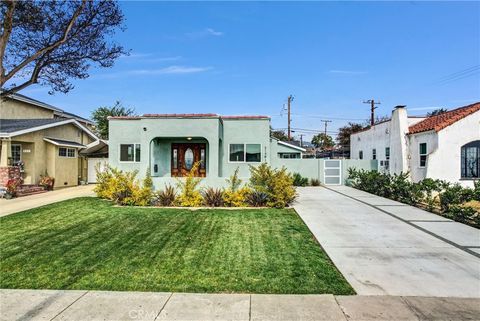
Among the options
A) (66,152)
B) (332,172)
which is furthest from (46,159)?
(332,172)

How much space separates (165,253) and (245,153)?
10321 mm

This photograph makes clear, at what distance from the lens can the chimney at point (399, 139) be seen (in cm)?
1847

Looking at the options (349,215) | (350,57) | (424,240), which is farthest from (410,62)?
(424,240)

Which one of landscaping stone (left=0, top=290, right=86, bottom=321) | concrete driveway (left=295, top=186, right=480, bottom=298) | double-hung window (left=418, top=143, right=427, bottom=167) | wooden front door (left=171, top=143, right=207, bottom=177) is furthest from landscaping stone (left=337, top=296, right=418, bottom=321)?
double-hung window (left=418, top=143, right=427, bottom=167)

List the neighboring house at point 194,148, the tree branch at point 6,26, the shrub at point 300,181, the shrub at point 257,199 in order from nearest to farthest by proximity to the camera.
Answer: the tree branch at point 6,26 < the shrub at point 257,199 < the neighboring house at point 194,148 < the shrub at point 300,181

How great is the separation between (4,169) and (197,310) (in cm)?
1666

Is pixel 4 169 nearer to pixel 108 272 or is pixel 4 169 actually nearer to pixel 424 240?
pixel 108 272

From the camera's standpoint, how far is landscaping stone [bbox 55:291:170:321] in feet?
12.6

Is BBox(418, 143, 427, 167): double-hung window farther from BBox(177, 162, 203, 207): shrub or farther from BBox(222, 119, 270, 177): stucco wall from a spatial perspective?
BBox(177, 162, 203, 207): shrub

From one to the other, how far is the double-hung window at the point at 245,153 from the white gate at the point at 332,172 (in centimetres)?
850

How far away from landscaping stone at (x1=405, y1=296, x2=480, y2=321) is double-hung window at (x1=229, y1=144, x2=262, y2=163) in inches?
479

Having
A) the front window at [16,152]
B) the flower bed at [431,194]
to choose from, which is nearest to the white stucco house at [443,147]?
the flower bed at [431,194]

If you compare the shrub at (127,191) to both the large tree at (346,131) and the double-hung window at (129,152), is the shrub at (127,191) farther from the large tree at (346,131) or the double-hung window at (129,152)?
the large tree at (346,131)

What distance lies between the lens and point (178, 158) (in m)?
16.9
